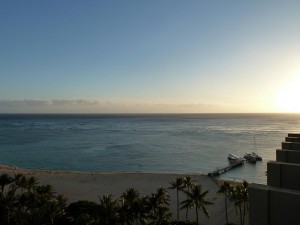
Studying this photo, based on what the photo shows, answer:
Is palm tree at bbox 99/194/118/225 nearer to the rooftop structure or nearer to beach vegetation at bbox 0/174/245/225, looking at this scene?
beach vegetation at bbox 0/174/245/225

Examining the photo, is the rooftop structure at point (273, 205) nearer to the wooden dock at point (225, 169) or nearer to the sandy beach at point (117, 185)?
the sandy beach at point (117, 185)

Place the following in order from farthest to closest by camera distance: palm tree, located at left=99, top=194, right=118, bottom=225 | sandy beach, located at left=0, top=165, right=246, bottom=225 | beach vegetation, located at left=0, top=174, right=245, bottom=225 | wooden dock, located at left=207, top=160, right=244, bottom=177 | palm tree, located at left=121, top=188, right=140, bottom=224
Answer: wooden dock, located at left=207, top=160, right=244, bottom=177 < sandy beach, located at left=0, top=165, right=246, bottom=225 < palm tree, located at left=121, top=188, right=140, bottom=224 < palm tree, located at left=99, top=194, right=118, bottom=225 < beach vegetation, located at left=0, top=174, right=245, bottom=225

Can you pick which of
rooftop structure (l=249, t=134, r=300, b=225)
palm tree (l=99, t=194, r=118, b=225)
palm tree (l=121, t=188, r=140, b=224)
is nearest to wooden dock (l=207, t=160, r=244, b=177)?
palm tree (l=121, t=188, r=140, b=224)

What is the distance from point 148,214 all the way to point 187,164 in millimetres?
66225

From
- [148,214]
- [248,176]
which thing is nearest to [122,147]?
[248,176]

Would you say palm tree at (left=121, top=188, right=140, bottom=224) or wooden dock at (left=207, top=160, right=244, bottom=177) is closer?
palm tree at (left=121, top=188, right=140, bottom=224)

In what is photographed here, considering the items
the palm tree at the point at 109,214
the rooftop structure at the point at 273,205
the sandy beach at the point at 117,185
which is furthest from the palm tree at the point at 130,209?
the rooftop structure at the point at 273,205

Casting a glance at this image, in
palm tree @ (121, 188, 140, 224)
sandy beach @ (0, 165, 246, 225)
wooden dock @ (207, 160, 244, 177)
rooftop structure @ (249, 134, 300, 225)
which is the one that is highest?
rooftop structure @ (249, 134, 300, 225)

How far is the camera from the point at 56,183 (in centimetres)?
6775

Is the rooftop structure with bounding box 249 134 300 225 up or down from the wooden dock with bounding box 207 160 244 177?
up

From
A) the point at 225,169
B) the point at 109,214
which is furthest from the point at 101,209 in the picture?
the point at 225,169

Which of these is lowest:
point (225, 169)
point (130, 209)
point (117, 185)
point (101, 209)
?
point (225, 169)

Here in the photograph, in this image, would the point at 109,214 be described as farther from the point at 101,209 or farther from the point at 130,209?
the point at 101,209

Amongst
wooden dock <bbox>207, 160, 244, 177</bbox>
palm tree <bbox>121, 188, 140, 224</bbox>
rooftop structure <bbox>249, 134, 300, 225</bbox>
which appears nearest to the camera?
rooftop structure <bbox>249, 134, 300, 225</bbox>
